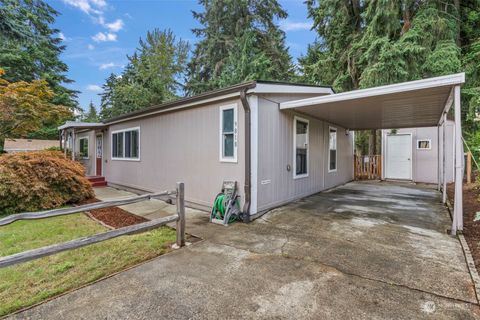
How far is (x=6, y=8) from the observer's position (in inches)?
448

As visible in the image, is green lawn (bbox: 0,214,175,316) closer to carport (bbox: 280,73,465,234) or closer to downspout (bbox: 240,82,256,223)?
downspout (bbox: 240,82,256,223)

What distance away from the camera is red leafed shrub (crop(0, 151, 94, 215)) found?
5715mm

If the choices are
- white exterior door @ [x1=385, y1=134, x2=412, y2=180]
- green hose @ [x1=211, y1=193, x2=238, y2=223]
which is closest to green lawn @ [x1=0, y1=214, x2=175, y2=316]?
green hose @ [x1=211, y1=193, x2=238, y2=223]

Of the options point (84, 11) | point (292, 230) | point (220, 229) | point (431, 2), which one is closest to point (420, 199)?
point (292, 230)

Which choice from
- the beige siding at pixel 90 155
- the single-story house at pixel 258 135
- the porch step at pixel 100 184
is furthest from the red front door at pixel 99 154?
the single-story house at pixel 258 135

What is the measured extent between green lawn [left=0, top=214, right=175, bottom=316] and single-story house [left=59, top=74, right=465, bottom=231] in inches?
74.1

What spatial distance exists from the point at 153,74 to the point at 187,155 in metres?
18.8

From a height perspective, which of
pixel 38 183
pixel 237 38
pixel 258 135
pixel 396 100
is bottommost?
pixel 38 183

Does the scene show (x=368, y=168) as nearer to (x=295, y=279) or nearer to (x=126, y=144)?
(x=295, y=279)

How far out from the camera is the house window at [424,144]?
10109 mm

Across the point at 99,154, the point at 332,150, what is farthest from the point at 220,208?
the point at 99,154

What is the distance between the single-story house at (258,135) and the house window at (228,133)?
0.8 inches

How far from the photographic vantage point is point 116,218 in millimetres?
5254

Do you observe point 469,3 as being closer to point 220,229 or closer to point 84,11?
point 220,229
